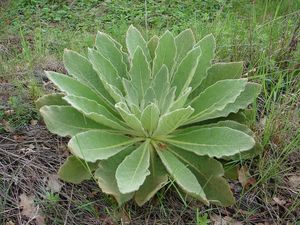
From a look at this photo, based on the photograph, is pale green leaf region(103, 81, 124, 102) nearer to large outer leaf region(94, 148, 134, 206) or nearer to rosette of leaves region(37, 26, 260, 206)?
rosette of leaves region(37, 26, 260, 206)

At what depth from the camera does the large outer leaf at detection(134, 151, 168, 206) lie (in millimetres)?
1752

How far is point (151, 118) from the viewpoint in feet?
6.02

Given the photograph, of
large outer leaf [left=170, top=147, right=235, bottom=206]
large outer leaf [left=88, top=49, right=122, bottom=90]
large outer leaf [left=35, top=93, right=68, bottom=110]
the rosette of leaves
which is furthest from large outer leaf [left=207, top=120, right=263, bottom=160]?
large outer leaf [left=35, top=93, right=68, bottom=110]

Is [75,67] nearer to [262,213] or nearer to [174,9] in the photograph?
[262,213]

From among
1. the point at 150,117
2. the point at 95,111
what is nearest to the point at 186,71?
the point at 150,117

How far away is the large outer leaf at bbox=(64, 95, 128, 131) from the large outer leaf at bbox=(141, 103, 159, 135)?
0.37 ft

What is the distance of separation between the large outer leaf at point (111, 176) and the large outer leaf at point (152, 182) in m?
0.05

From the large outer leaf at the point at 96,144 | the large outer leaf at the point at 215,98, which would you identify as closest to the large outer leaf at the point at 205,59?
the large outer leaf at the point at 215,98

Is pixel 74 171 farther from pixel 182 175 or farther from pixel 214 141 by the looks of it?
pixel 214 141

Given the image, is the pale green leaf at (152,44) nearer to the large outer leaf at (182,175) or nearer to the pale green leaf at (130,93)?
the pale green leaf at (130,93)

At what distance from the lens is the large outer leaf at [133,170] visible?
1.66 metres

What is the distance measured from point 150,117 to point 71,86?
0.39 m

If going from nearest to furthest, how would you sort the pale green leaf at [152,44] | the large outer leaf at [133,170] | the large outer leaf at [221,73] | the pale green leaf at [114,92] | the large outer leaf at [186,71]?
1. the large outer leaf at [133,170]
2. the pale green leaf at [114,92]
3. the large outer leaf at [186,71]
4. the large outer leaf at [221,73]
5. the pale green leaf at [152,44]

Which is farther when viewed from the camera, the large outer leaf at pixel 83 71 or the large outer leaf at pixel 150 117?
the large outer leaf at pixel 83 71
